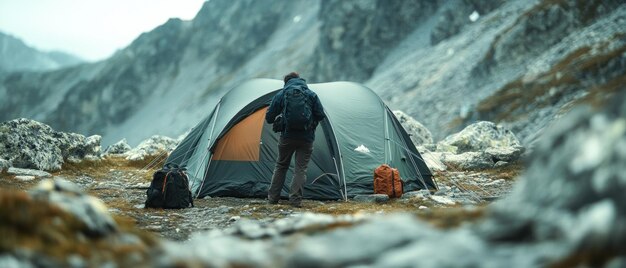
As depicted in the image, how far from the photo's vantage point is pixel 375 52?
94.4 meters

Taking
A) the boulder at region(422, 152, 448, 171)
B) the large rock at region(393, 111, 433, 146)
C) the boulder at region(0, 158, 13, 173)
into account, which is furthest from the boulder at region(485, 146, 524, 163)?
the boulder at region(0, 158, 13, 173)

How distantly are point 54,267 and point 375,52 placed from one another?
92850mm

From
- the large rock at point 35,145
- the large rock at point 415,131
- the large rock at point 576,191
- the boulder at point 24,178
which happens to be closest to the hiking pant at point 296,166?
the boulder at point 24,178

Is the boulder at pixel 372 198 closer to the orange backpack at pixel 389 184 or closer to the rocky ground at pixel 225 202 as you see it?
the rocky ground at pixel 225 202

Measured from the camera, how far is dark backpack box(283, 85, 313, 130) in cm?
1244

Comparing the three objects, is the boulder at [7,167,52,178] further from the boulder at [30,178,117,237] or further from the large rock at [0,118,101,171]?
the boulder at [30,178,117,237]

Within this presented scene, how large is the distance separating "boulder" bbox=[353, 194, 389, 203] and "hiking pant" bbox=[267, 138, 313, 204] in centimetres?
156

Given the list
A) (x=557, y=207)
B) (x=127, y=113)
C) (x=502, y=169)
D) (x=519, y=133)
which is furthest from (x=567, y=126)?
(x=127, y=113)

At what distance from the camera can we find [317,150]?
48.3 ft

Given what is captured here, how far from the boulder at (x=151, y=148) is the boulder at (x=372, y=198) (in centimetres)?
1062

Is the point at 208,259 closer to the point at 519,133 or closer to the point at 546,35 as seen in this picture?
the point at 519,133

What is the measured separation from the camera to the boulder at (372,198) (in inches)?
523

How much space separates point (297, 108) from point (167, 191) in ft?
10.9

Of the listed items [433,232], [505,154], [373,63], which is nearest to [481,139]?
[505,154]
